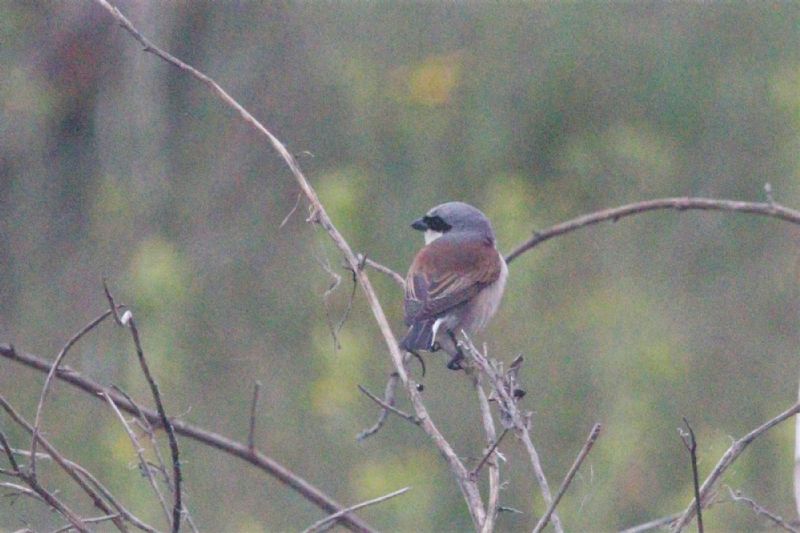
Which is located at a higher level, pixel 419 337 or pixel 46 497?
pixel 46 497

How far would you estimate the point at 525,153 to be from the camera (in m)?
6.98

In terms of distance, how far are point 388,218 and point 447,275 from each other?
2.55 metres

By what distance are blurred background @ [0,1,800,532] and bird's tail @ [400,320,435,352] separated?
8.06 ft

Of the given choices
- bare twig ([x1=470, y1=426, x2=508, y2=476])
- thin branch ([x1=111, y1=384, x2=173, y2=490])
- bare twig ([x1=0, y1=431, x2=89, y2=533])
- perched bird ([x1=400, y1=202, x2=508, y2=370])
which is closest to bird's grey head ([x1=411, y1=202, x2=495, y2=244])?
perched bird ([x1=400, y1=202, x2=508, y2=370])

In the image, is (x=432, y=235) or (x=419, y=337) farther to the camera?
(x=432, y=235)

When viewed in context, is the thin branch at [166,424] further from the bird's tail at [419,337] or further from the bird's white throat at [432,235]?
the bird's white throat at [432,235]

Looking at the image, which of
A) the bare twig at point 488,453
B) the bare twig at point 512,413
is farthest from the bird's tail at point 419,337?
the bare twig at point 488,453

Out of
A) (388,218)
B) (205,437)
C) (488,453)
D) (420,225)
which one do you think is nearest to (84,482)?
(205,437)

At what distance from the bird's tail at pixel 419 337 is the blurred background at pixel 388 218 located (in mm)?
2456

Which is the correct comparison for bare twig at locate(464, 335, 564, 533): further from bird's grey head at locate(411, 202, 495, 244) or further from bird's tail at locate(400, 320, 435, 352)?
bird's grey head at locate(411, 202, 495, 244)

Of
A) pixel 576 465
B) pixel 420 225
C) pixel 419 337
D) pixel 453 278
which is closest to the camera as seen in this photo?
pixel 576 465

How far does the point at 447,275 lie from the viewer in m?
4.21

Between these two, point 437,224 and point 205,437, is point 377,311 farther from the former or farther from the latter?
point 437,224

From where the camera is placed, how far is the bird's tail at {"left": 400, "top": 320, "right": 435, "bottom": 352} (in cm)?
362
